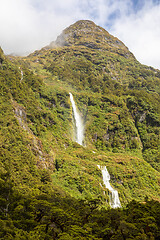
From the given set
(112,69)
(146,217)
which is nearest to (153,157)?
(146,217)

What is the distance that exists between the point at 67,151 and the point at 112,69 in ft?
298

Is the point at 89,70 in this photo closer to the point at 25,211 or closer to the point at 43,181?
the point at 43,181

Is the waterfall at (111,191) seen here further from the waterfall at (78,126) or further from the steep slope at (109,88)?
the steep slope at (109,88)

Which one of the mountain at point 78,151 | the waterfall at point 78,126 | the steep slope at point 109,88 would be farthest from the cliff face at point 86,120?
the waterfall at point 78,126

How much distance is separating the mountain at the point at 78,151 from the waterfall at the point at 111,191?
124 cm

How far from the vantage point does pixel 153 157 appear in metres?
70.9

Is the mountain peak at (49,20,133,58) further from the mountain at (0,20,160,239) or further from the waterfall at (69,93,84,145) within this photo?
the waterfall at (69,93,84,145)

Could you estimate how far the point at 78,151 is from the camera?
56.6 meters

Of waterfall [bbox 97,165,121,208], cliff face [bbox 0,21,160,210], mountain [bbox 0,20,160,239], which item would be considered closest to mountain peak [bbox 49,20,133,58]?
cliff face [bbox 0,21,160,210]

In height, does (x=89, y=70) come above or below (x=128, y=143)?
above

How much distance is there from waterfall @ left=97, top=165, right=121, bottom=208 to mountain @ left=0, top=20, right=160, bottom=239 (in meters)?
1.24

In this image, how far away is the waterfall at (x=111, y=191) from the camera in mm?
42875

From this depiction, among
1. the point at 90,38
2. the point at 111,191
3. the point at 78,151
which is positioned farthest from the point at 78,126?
the point at 90,38

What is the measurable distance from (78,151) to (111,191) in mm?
15818
